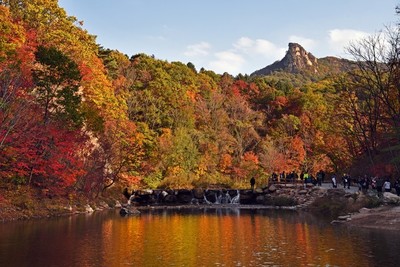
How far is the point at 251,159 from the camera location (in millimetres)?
68938

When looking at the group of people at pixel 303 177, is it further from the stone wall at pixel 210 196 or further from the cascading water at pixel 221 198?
the cascading water at pixel 221 198

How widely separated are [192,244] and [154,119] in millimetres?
45603

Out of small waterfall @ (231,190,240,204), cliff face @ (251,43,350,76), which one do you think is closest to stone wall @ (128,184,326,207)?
small waterfall @ (231,190,240,204)

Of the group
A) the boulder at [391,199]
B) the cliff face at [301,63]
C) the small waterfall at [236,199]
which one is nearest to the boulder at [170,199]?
the small waterfall at [236,199]

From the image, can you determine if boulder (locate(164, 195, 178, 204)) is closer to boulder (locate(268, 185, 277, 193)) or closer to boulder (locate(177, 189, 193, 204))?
boulder (locate(177, 189, 193, 204))

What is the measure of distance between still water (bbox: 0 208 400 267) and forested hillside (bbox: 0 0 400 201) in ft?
29.0

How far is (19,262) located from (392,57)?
37511 mm

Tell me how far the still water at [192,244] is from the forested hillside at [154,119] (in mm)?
8833

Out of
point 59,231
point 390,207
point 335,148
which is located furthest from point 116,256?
point 335,148

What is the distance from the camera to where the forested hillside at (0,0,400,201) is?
36.6m

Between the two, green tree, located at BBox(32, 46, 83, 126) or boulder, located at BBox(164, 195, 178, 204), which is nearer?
green tree, located at BBox(32, 46, 83, 126)

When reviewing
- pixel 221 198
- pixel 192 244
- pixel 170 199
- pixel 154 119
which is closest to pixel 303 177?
pixel 221 198

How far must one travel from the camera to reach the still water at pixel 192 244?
18.0 meters

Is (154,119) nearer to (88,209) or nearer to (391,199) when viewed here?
(88,209)
